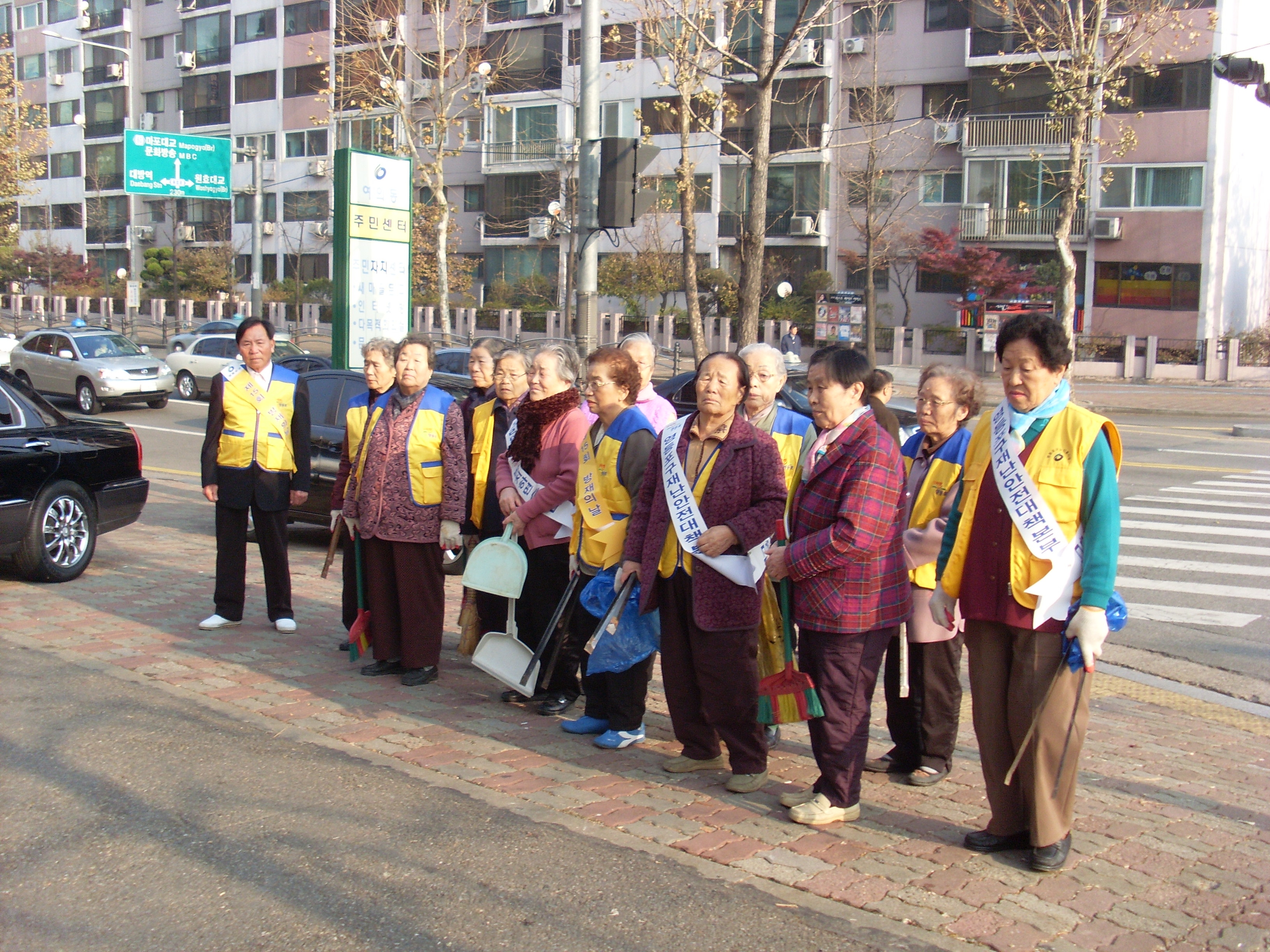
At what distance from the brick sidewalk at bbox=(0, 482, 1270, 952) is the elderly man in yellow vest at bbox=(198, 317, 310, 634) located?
28cm

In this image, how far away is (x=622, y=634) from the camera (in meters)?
5.31

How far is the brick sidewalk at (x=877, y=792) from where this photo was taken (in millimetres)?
3996

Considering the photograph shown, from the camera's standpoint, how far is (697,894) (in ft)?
13.2

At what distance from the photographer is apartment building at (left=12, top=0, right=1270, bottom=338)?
123 ft

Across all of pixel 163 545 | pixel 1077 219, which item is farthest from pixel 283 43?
pixel 163 545

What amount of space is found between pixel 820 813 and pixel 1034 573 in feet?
4.21

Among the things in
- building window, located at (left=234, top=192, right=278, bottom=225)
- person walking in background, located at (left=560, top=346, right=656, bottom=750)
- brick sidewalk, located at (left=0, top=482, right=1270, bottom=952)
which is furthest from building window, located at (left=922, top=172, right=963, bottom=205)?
person walking in background, located at (left=560, top=346, right=656, bottom=750)

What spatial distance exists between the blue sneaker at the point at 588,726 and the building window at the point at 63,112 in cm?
7137

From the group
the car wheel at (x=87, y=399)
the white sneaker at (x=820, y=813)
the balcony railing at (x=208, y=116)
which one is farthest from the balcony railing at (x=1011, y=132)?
the white sneaker at (x=820, y=813)

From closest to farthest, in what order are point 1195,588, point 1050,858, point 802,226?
1. point 1050,858
2. point 1195,588
3. point 802,226

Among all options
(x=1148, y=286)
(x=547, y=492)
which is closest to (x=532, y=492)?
(x=547, y=492)

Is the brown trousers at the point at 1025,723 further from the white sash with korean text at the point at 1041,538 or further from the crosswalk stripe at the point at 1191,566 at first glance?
the crosswalk stripe at the point at 1191,566

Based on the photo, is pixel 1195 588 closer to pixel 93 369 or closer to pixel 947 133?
pixel 93 369

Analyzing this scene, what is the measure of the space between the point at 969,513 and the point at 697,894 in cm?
168
